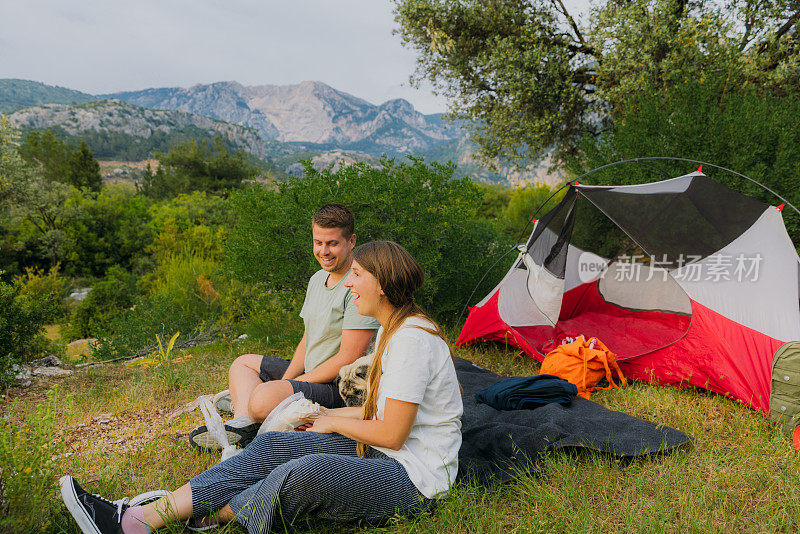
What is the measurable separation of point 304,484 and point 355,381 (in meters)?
0.69

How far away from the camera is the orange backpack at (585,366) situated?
12.3 feet

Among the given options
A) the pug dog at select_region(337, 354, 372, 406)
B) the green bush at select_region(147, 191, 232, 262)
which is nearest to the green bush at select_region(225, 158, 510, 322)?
the pug dog at select_region(337, 354, 372, 406)

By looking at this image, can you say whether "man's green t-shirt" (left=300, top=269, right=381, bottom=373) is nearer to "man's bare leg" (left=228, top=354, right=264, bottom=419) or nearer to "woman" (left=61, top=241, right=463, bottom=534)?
A: "man's bare leg" (left=228, top=354, right=264, bottom=419)

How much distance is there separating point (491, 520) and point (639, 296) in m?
4.28

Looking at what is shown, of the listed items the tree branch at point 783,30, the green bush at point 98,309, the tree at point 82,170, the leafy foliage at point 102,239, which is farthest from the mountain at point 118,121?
the tree branch at point 783,30

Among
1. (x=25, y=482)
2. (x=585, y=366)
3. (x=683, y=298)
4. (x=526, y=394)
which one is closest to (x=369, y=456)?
(x=25, y=482)

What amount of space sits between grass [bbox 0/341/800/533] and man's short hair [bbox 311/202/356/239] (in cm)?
139

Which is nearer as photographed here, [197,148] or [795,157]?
[795,157]

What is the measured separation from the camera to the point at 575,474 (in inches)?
92.2

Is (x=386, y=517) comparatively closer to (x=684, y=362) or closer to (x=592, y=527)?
(x=592, y=527)

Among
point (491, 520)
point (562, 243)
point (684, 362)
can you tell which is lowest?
point (491, 520)

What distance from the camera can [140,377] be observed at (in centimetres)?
456

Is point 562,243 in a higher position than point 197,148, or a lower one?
lower

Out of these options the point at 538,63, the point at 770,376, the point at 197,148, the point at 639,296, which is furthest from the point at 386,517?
the point at 197,148
